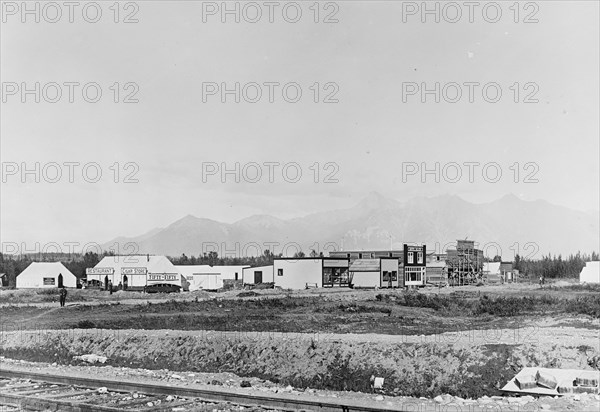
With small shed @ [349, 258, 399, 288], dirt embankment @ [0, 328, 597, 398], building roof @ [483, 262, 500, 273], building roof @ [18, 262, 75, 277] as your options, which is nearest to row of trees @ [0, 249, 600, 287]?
building roof @ [18, 262, 75, 277]

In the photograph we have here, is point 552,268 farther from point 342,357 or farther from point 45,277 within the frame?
point 342,357

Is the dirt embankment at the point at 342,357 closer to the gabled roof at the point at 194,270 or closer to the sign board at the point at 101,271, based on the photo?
the sign board at the point at 101,271

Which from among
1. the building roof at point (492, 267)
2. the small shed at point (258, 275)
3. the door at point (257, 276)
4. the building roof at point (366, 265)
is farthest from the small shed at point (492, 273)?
the door at point (257, 276)

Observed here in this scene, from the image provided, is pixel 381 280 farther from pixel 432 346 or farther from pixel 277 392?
pixel 277 392

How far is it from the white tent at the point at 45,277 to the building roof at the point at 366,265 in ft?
105

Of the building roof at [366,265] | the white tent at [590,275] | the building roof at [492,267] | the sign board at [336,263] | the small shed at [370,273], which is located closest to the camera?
the sign board at [336,263]

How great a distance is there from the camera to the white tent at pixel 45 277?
72125 millimetres

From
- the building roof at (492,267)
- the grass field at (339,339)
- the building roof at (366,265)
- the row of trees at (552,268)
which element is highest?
the building roof at (366,265)

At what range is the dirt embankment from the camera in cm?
1978

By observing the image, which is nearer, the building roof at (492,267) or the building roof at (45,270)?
A: the building roof at (45,270)

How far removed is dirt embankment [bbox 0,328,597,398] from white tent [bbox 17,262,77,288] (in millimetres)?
46397

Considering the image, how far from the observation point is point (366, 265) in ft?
226

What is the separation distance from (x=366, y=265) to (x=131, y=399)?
5307cm

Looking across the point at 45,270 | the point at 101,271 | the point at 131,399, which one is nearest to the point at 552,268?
the point at 101,271
